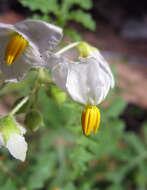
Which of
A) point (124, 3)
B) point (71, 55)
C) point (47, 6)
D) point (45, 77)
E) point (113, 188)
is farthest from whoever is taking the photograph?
point (124, 3)

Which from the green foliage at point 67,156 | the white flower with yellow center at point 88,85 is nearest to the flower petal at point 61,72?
the white flower with yellow center at point 88,85

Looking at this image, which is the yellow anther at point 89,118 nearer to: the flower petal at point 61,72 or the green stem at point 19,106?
the flower petal at point 61,72

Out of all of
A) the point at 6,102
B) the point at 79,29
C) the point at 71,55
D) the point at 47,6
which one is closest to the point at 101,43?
the point at 79,29

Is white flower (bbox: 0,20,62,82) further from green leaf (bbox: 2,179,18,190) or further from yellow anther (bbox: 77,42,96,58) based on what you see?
green leaf (bbox: 2,179,18,190)

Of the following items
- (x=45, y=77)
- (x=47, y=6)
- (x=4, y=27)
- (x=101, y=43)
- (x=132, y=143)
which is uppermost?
(x=4, y=27)

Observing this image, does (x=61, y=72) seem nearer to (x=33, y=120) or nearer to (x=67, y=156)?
(x=33, y=120)

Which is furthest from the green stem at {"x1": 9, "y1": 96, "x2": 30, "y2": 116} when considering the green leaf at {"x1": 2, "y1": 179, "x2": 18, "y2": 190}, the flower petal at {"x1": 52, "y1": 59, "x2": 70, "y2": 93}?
the green leaf at {"x1": 2, "y1": 179, "x2": 18, "y2": 190}

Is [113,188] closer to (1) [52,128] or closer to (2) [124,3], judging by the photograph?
(1) [52,128]
